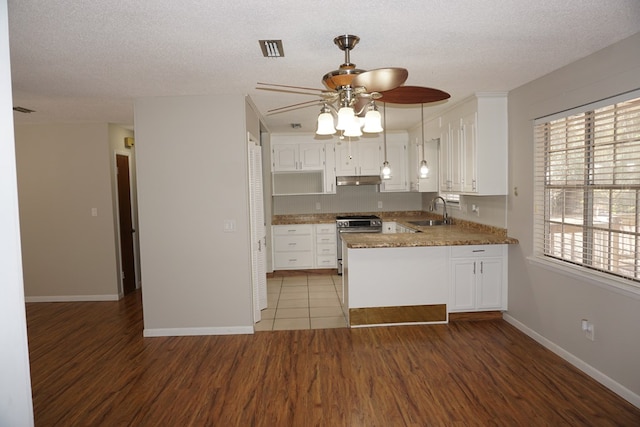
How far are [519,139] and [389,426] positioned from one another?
118 inches

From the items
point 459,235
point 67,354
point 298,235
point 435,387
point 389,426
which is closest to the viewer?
point 389,426

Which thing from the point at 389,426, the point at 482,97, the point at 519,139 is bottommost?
the point at 389,426

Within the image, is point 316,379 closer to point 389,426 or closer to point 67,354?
point 389,426

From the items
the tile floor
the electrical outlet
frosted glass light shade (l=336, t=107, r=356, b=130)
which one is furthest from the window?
the tile floor

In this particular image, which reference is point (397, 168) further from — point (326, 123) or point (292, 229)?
point (326, 123)

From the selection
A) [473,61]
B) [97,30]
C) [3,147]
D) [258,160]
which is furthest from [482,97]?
[3,147]

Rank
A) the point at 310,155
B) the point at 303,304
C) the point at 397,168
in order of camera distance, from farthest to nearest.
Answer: the point at 397,168
the point at 310,155
the point at 303,304

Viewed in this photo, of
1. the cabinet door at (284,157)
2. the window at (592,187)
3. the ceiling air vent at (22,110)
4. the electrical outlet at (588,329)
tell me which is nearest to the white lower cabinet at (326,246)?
the cabinet door at (284,157)

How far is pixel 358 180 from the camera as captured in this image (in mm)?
6898

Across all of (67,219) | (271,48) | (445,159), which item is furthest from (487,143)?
(67,219)

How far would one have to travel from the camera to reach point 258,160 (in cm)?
472

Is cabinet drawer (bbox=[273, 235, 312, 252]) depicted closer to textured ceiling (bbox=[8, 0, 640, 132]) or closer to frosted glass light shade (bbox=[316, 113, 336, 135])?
textured ceiling (bbox=[8, 0, 640, 132])

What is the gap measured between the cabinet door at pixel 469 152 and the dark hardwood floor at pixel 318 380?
1509 mm

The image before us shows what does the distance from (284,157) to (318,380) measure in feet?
14.5
